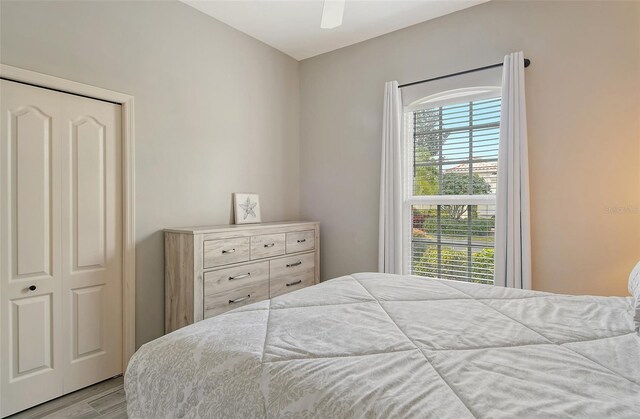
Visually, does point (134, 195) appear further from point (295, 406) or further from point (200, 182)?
point (295, 406)

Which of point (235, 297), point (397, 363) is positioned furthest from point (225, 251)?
point (397, 363)

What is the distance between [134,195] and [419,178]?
94.2 inches

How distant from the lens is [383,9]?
2949 millimetres

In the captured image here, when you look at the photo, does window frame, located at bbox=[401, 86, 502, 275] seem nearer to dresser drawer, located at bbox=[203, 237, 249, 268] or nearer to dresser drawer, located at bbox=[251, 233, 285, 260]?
dresser drawer, located at bbox=[251, 233, 285, 260]

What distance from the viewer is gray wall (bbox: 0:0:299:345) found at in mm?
2172

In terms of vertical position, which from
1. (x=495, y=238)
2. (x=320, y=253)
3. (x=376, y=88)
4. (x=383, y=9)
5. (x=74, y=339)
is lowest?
(x=74, y=339)

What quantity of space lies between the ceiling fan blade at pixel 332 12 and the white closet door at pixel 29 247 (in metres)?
1.72

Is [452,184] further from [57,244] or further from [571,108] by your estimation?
[57,244]

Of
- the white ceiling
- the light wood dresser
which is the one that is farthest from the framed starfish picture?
the white ceiling

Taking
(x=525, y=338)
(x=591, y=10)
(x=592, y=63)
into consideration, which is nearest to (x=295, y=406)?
(x=525, y=338)

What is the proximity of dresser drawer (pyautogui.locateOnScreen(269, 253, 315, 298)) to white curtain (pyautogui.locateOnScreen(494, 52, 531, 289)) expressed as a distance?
167 cm

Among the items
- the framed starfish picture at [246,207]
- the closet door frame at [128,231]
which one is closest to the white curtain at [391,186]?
the framed starfish picture at [246,207]

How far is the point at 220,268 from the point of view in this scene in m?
2.61

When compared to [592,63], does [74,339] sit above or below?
below
